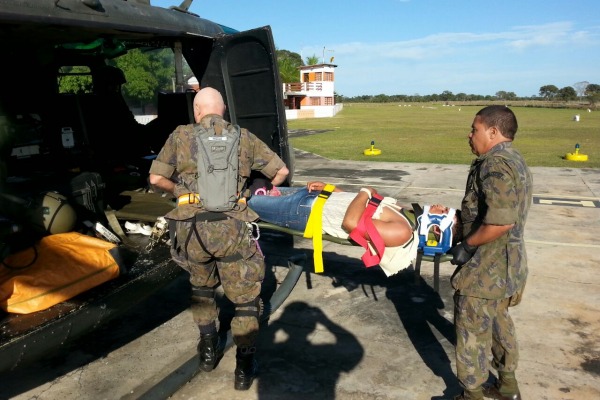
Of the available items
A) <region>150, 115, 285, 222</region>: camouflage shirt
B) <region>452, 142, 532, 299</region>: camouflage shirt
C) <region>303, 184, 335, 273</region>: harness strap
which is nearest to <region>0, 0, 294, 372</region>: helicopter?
<region>150, 115, 285, 222</region>: camouflage shirt

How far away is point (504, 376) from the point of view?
306 cm

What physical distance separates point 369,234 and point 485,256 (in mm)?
925

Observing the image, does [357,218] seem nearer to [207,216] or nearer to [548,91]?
[207,216]

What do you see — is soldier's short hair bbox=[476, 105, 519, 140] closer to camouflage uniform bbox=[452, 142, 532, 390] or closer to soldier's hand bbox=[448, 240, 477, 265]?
camouflage uniform bbox=[452, 142, 532, 390]

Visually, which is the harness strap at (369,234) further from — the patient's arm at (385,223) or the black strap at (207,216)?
the black strap at (207,216)

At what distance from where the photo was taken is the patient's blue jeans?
392 cm

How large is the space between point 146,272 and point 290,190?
1498mm

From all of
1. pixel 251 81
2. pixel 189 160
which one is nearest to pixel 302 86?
pixel 251 81

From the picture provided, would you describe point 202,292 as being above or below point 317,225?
below

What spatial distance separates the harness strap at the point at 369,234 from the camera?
352 centimetres

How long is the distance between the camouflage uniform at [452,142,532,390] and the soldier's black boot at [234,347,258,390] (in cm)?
138

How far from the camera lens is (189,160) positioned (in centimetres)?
321

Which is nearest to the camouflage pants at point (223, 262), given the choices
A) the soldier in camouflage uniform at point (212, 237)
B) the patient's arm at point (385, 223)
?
the soldier in camouflage uniform at point (212, 237)

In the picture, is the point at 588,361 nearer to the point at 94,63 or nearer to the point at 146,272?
the point at 146,272
